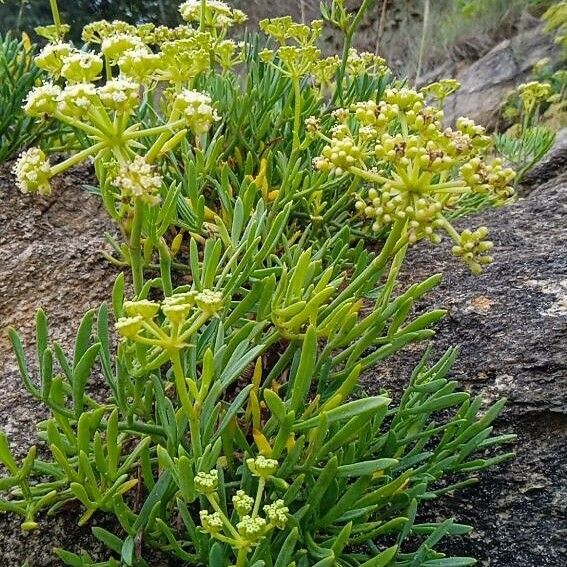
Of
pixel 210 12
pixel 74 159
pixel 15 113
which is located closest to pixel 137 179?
pixel 74 159

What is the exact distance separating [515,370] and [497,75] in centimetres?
903

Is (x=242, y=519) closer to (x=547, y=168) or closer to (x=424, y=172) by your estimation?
(x=424, y=172)

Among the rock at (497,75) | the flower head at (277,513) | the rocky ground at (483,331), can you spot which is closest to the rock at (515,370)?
the rocky ground at (483,331)

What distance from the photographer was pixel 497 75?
9.59 metres

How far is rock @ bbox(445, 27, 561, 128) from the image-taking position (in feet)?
28.9

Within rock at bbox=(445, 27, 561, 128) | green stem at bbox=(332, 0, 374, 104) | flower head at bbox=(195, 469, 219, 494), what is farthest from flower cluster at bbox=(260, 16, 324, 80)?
rock at bbox=(445, 27, 561, 128)

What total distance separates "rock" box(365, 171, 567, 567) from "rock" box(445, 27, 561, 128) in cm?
694

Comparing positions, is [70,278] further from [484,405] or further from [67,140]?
[484,405]

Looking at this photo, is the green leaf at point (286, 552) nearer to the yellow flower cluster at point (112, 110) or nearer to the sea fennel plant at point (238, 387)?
the sea fennel plant at point (238, 387)

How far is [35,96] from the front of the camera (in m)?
0.98

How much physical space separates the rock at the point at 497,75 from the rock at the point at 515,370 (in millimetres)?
6936

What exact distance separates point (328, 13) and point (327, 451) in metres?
1.18

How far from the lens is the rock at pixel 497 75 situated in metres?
8.82

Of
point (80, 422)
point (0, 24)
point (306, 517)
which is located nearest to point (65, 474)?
point (80, 422)
